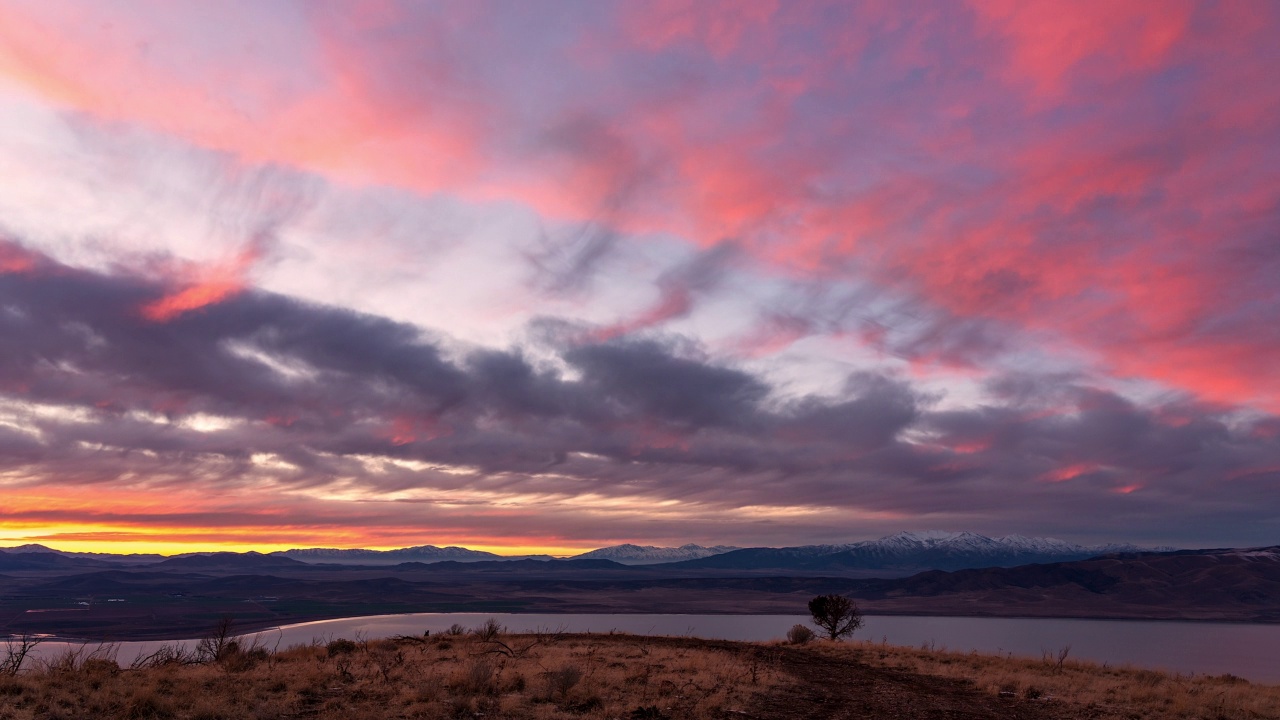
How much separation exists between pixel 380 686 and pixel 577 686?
4940mm

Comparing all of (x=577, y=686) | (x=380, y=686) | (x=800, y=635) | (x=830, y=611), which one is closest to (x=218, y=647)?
(x=380, y=686)

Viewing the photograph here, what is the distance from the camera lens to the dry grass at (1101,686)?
20688mm

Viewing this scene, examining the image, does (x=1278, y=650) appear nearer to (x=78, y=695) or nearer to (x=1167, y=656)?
(x=1167, y=656)

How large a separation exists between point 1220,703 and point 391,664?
23661 millimetres

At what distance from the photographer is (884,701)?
20.8m

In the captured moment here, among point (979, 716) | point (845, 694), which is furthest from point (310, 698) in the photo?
point (979, 716)

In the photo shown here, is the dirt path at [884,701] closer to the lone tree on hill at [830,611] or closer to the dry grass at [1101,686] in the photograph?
the dry grass at [1101,686]

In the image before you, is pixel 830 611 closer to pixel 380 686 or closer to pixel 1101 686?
pixel 1101 686

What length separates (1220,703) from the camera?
21312mm

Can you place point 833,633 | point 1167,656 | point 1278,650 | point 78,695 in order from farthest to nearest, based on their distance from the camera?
1. point 1278,650
2. point 1167,656
3. point 833,633
4. point 78,695

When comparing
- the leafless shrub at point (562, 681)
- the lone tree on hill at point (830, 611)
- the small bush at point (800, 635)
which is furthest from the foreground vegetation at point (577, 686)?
the lone tree on hill at point (830, 611)

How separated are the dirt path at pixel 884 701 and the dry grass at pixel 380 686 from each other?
1095mm

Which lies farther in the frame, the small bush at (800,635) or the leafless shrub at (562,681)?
the small bush at (800,635)

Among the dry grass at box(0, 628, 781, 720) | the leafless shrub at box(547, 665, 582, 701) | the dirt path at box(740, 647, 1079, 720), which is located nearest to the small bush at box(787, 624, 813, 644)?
the dirt path at box(740, 647, 1079, 720)
